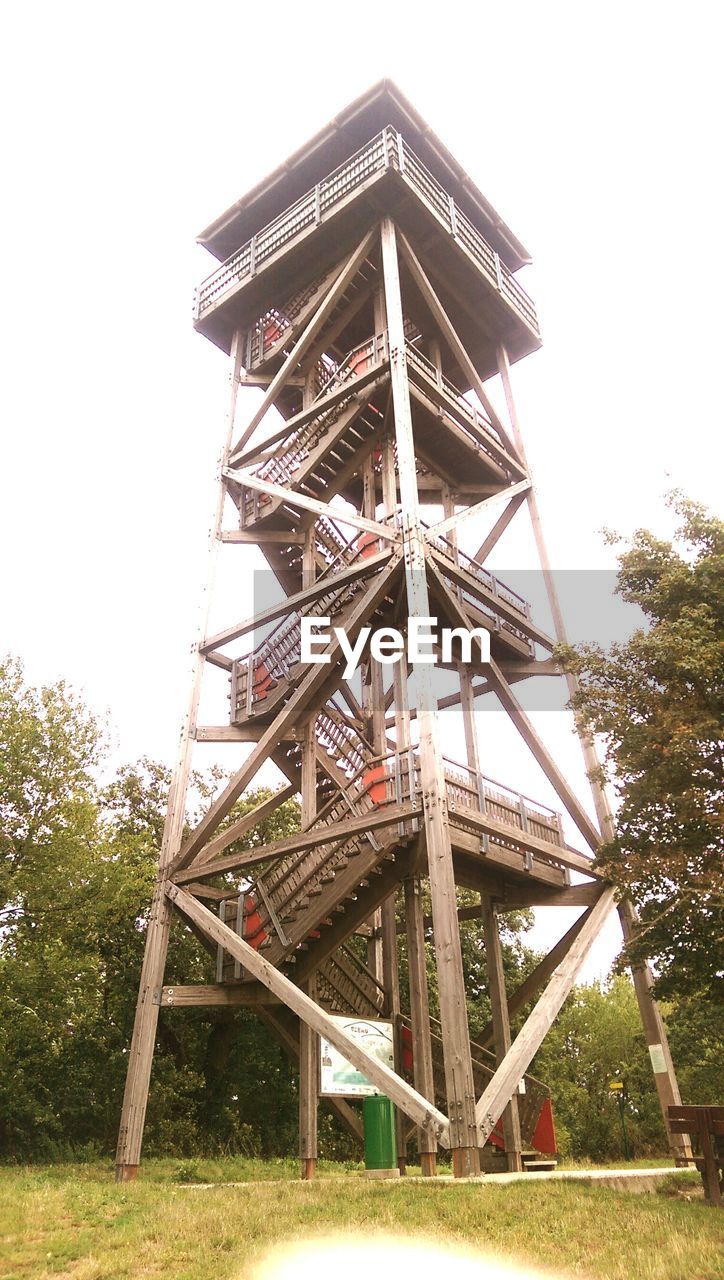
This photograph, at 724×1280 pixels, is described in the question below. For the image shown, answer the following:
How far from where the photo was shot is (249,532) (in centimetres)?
1992

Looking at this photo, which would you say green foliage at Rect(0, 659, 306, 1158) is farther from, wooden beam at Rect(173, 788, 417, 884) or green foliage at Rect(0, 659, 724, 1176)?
wooden beam at Rect(173, 788, 417, 884)

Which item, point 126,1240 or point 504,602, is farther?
point 504,602

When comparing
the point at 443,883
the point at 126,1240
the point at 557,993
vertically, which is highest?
Result: the point at 443,883

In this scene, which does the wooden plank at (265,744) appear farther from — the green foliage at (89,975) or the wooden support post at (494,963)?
the green foliage at (89,975)

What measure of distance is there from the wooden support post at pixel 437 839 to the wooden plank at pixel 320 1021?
1.08 ft

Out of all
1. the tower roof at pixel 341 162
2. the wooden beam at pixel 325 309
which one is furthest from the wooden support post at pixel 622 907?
the wooden beam at pixel 325 309

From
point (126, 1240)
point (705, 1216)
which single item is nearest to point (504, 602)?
point (705, 1216)

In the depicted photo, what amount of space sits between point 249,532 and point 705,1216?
1487 cm

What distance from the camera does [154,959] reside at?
15.5 m

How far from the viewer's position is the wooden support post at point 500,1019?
50.7 ft

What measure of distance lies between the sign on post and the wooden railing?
1631cm

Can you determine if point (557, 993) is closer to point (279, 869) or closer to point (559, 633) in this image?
point (279, 869)

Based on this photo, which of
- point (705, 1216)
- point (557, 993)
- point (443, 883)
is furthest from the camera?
point (557, 993)

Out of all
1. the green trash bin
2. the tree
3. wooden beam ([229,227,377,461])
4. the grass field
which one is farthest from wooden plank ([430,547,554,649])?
the grass field
